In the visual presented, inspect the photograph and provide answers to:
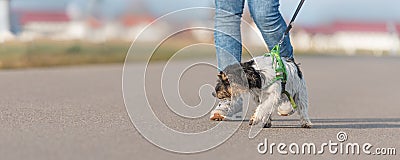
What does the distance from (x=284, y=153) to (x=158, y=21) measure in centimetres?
165

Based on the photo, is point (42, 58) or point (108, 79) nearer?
point (108, 79)

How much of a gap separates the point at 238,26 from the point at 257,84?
3.47ft

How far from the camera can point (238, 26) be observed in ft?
21.8

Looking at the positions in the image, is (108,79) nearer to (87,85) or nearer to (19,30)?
(87,85)

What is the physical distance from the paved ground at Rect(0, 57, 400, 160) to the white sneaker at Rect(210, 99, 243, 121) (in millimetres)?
91

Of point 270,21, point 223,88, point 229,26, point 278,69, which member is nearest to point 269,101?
point 278,69

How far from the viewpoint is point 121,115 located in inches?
273

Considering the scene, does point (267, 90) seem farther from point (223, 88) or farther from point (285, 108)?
point (285, 108)

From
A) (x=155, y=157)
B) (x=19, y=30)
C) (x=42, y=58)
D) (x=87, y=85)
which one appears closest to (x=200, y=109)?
(x=155, y=157)

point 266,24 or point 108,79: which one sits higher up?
point 266,24

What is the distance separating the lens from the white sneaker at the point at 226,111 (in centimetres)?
629

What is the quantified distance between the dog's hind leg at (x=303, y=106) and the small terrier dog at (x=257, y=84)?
159mm

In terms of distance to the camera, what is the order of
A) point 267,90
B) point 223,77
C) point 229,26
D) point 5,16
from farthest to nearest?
point 5,16
point 229,26
point 267,90
point 223,77

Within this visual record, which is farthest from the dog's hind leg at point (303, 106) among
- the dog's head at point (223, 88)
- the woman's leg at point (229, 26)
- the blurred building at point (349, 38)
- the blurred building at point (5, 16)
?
the blurred building at point (349, 38)
